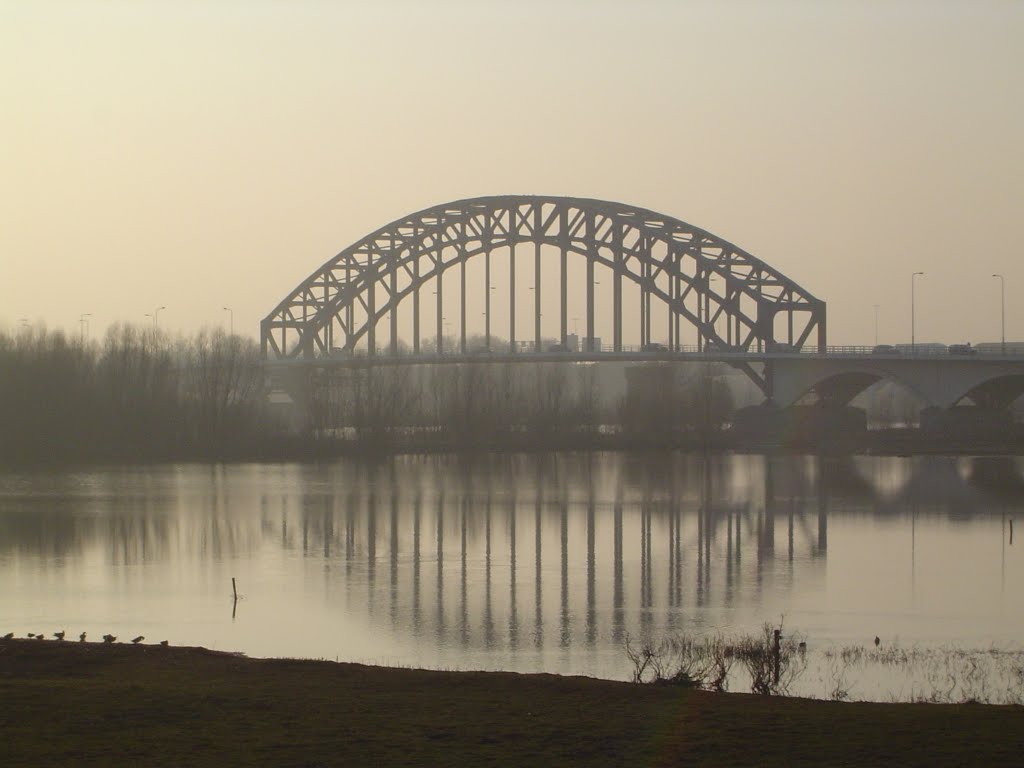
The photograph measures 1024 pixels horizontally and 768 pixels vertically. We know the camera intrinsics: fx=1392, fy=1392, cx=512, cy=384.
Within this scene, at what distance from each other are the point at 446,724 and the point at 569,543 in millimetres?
16478

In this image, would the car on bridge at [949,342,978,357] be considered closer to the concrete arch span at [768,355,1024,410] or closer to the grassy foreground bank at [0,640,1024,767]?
the concrete arch span at [768,355,1024,410]

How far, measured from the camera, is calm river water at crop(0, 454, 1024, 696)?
1767 centimetres

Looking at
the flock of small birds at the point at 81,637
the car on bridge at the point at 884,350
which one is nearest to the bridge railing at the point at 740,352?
the car on bridge at the point at 884,350

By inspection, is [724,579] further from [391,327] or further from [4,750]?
[391,327]

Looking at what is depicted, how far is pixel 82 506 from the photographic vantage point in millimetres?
33281

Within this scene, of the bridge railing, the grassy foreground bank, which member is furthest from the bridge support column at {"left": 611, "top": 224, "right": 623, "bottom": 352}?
A: the grassy foreground bank

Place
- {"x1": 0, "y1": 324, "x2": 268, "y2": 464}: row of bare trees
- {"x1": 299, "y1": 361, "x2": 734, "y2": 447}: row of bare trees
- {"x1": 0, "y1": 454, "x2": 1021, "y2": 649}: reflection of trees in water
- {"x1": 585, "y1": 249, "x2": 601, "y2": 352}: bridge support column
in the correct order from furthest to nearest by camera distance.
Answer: {"x1": 585, "y1": 249, "x2": 601, "y2": 352}: bridge support column < {"x1": 299, "y1": 361, "x2": 734, "y2": 447}: row of bare trees < {"x1": 0, "y1": 324, "x2": 268, "y2": 464}: row of bare trees < {"x1": 0, "y1": 454, "x2": 1021, "y2": 649}: reflection of trees in water

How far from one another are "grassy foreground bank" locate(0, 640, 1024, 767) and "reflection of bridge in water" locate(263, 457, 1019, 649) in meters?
4.58

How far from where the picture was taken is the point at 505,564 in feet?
78.8

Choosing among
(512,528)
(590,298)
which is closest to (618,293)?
(590,298)

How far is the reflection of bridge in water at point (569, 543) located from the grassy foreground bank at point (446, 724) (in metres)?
4.58

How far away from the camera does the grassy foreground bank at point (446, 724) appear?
973 centimetres

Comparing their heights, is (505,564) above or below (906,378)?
below

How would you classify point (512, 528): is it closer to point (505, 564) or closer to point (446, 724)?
point (505, 564)
